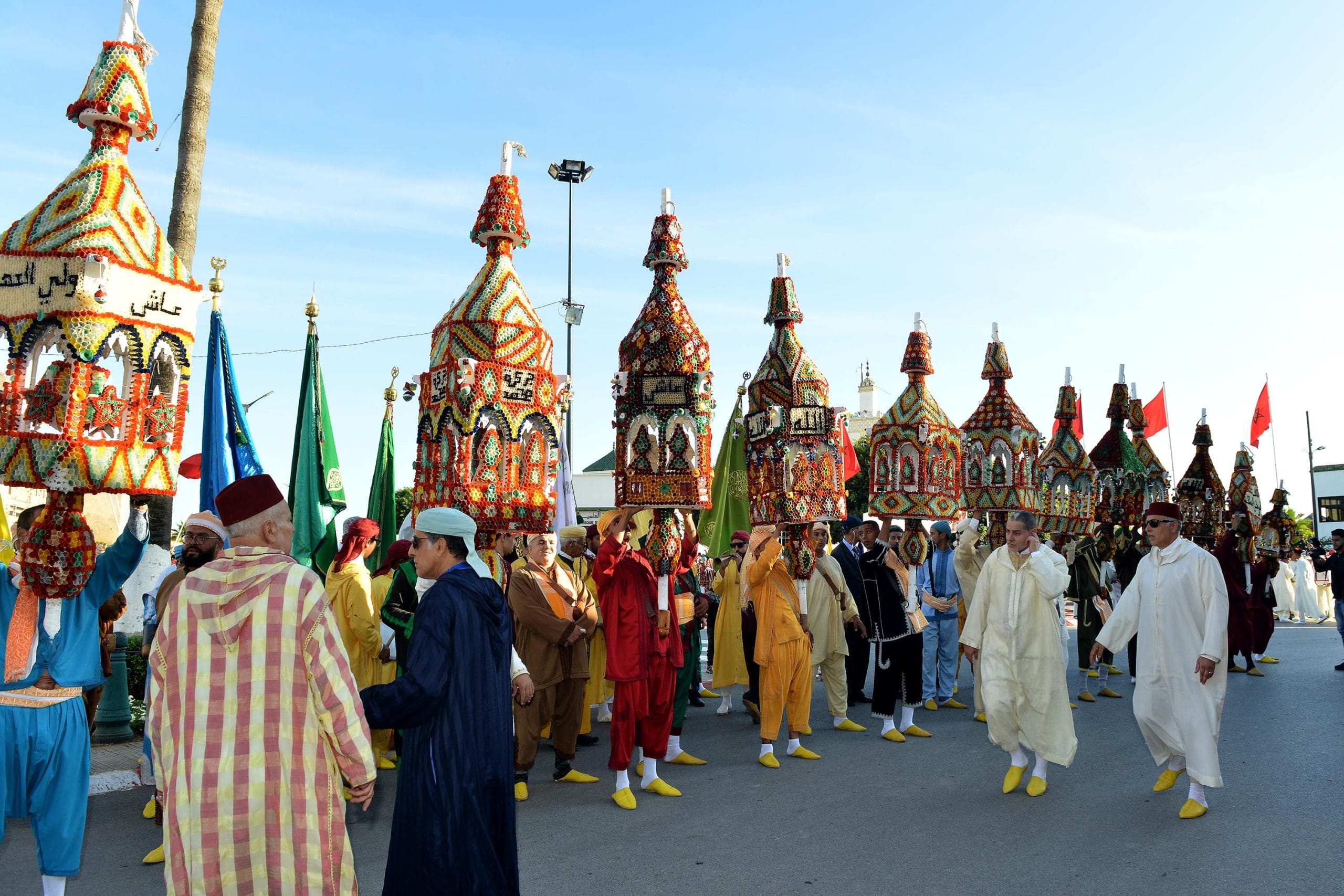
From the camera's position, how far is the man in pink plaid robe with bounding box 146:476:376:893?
3102 millimetres

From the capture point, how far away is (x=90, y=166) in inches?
197

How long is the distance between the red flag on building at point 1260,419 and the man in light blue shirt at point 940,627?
42.1ft

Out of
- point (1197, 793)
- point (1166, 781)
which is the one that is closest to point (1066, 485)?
point (1166, 781)

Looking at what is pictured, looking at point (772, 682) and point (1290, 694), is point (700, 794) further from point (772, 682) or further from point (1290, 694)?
point (1290, 694)

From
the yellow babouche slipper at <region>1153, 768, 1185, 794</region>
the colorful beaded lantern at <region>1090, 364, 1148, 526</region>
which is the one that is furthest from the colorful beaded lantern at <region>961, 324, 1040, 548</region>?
the yellow babouche slipper at <region>1153, 768, 1185, 794</region>

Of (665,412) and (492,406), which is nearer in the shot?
(492,406)

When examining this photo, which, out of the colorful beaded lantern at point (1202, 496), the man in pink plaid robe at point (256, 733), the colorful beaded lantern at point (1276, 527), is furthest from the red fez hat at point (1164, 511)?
the colorful beaded lantern at point (1276, 527)

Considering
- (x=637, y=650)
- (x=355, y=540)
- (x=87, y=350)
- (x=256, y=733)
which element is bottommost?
(x=637, y=650)

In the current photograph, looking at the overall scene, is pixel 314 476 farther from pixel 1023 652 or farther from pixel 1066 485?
pixel 1066 485

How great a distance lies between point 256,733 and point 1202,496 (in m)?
15.5

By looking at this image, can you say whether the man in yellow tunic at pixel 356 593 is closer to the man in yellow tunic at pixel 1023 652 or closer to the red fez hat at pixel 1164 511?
the man in yellow tunic at pixel 1023 652

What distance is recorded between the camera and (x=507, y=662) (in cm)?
390

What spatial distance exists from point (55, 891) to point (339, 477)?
4.82m

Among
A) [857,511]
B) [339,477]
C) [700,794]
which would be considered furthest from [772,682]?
[857,511]
